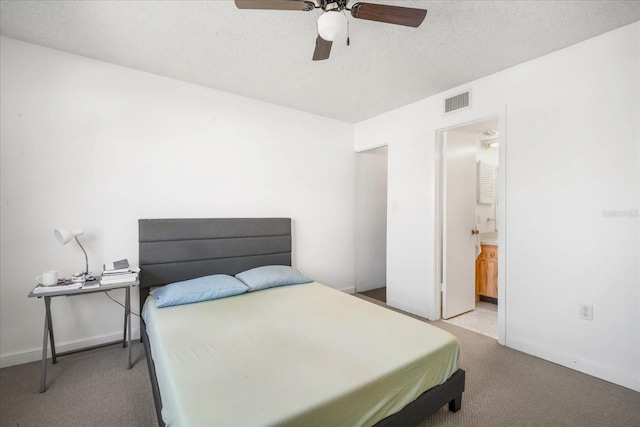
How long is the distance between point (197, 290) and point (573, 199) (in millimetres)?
3349

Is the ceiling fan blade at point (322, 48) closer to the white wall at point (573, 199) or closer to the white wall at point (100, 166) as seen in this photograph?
the white wall at point (100, 166)

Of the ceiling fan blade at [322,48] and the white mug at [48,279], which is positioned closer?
the ceiling fan blade at [322,48]

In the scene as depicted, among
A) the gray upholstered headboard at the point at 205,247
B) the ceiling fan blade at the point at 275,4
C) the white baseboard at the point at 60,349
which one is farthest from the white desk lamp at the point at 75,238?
the ceiling fan blade at the point at 275,4

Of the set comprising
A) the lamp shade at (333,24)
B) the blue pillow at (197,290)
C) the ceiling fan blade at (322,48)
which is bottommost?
the blue pillow at (197,290)

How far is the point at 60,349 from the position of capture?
2.62 meters

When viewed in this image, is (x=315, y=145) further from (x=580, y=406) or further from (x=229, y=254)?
(x=580, y=406)

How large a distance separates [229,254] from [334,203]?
1796 millimetres

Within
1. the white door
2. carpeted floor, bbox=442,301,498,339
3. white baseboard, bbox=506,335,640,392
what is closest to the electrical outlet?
white baseboard, bbox=506,335,640,392

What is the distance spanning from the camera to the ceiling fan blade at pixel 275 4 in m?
1.58

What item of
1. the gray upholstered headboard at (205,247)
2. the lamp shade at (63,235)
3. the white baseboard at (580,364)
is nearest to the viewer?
the white baseboard at (580,364)

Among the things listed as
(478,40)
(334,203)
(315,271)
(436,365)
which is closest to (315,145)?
(334,203)

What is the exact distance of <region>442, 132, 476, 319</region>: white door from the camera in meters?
3.54

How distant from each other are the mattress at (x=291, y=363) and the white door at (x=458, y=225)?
Answer: 1615mm

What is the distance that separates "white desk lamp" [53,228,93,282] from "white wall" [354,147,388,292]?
3378 mm
